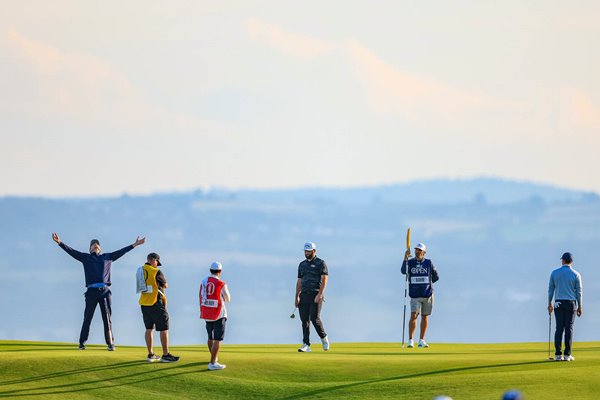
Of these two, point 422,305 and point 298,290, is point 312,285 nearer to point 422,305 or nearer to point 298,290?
point 298,290

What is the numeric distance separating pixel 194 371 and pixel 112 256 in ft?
14.9

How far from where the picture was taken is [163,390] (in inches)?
1163

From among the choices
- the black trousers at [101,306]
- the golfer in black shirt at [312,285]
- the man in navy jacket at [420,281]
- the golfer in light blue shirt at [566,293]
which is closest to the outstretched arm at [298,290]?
the golfer in black shirt at [312,285]

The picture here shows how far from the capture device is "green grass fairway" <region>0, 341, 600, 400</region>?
1145 inches

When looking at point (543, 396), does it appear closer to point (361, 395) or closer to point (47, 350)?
point (361, 395)

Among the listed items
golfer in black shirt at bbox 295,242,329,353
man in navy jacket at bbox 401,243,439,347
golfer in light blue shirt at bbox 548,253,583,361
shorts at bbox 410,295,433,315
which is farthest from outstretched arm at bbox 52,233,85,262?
golfer in light blue shirt at bbox 548,253,583,361

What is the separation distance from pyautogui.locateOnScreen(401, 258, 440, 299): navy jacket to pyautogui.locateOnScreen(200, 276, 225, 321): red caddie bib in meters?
7.99

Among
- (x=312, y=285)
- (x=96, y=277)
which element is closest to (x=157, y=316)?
(x=96, y=277)

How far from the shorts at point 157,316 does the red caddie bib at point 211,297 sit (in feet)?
4.85

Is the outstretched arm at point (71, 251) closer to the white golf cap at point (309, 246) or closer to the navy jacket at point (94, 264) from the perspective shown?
the navy jacket at point (94, 264)

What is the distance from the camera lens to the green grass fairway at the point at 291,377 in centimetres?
2909

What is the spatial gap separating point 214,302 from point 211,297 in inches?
5.4

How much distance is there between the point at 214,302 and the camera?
1175 inches

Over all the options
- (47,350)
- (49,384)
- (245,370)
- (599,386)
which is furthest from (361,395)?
(47,350)
